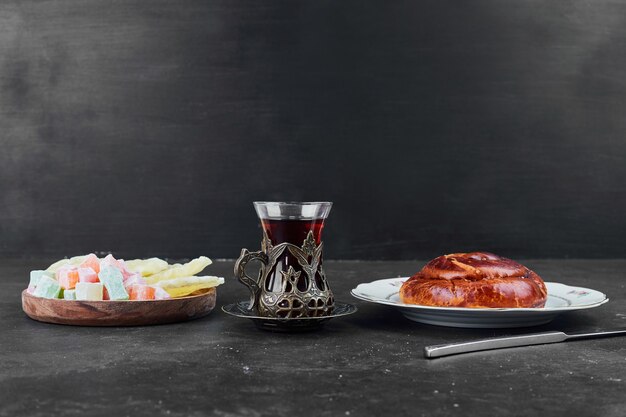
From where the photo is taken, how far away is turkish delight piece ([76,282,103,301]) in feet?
4.08

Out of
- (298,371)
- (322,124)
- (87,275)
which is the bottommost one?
(298,371)

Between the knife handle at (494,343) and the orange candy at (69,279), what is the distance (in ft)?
1.93

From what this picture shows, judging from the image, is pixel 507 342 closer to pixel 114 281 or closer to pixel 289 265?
pixel 289 265

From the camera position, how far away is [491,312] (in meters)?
1.16

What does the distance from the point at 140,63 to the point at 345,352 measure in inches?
67.9

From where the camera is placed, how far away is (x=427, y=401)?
843mm

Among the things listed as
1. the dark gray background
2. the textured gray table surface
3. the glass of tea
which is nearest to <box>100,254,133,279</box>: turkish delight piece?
the textured gray table surface

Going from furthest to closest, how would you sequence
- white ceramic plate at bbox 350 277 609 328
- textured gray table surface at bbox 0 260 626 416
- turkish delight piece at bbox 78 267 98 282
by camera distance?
turkish delight piece at bbox 78 267 98 282, white ceramic plate at bbox 350 277 609 328, textured gray table surface at bbox 0 260 626 416

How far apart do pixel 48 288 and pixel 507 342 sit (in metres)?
0.73

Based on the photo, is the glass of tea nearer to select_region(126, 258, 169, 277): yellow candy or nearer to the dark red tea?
the dark red tea

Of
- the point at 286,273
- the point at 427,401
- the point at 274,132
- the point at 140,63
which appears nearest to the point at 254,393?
the point at 427,401

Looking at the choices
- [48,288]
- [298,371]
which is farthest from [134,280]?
[298,371]

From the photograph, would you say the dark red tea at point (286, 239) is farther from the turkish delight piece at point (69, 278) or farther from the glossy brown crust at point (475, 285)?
the turkish delight piece at point (69, 278)

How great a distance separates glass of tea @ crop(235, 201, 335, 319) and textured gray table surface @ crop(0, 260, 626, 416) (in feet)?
0.16
